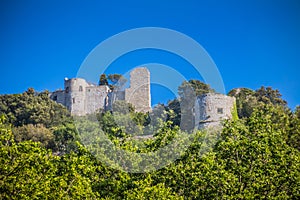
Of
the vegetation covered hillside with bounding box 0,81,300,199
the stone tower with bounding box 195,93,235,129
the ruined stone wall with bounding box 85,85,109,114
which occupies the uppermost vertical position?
the ruined stone wall with bounding box 85,85,109,114

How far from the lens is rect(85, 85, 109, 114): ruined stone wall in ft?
251

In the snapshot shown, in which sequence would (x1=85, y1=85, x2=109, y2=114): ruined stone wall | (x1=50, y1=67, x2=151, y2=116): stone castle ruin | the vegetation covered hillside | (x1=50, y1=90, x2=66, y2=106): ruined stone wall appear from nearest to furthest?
the vegetation covered hillside, (x1=50, y1=67, x2=151, y2=116): stone castle ruin, (x1=85, y1=85, x2=109, y2=114): ruined stone wall, (x1=50, y1=90, x2=66, y2=106): ruined stone wall

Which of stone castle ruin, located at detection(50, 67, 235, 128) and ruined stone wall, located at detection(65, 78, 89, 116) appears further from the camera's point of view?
ruined stone wall, located at detection(65, 78, 89, 116)

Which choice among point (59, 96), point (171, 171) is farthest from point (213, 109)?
point (59, 96)

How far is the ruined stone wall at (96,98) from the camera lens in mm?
76500

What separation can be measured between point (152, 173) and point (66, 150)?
1195 inches

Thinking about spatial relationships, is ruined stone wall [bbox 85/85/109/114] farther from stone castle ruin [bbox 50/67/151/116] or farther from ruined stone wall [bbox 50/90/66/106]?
ruined stone wall [bbox 50/90/66/106]

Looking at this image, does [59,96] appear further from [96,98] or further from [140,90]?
[140,90]

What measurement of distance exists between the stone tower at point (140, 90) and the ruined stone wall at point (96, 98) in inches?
181

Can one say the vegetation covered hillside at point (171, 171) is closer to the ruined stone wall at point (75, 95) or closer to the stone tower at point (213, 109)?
the stone tower at point (213, 109)

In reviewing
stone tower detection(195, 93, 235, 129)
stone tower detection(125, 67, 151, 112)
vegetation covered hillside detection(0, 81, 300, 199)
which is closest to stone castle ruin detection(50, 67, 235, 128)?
stone tower detection(125, 67, 151, 112)

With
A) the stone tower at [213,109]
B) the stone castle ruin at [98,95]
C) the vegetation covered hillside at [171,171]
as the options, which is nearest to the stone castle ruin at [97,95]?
the stone castle ruin at [98,95]

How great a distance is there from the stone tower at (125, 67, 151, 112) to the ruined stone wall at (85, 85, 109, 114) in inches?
181

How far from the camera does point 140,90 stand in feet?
244
